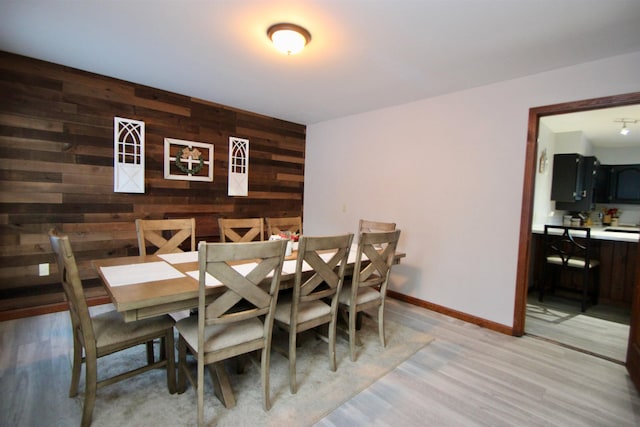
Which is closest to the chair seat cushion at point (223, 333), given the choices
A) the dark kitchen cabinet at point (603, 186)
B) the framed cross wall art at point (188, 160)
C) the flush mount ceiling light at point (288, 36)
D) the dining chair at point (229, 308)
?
the dining chair at point (229, 308)

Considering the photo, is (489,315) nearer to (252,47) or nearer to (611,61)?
(611,61)

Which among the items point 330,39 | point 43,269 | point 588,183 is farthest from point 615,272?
point 43,269

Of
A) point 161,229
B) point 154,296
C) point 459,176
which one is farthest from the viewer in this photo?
point 459,176

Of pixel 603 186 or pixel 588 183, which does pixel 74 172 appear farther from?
pixel 603 186

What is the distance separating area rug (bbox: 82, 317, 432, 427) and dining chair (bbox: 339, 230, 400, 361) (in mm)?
194

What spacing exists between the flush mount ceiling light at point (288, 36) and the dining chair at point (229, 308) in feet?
4.73

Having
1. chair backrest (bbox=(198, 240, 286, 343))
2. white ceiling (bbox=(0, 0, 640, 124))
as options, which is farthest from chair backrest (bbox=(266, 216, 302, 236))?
chair backrest (bbox=(198, 240, 286, 343))

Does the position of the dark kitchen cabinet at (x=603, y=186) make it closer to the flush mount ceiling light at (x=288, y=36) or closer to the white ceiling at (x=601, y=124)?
the white ceiling at (x=601, y=124)

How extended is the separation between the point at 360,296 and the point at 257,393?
1.03 m

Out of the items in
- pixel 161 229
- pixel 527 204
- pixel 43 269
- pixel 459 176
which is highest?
pixel 459 176

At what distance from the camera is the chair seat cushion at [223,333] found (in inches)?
64.9

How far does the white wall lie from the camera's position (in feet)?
9.18

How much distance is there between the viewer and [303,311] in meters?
2.11

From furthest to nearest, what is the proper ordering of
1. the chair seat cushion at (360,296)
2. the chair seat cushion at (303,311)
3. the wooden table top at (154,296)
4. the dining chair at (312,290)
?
the chair seat cushion at (360,296)
the chair seat cushion at (303,311)
the dining chair at (312,290)
the wooden table top at (154,296)
